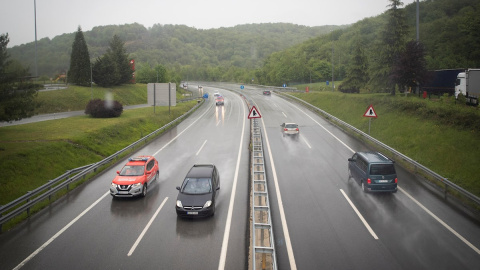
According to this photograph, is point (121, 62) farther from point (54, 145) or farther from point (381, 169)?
point (381, 169)

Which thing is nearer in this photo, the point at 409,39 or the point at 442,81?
the point at 442,81

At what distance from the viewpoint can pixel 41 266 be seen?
10.8 meters

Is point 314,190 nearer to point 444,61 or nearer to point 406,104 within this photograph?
point 406,104

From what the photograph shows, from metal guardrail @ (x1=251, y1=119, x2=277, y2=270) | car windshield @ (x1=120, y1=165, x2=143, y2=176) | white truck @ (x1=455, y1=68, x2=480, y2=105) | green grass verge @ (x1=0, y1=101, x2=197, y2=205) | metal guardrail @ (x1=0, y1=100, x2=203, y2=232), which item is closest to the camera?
metal guardrail @ (x1=251, y1=119, x2=277, y2=270)

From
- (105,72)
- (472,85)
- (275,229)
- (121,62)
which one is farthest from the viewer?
(121,62)

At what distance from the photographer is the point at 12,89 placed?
24672mm

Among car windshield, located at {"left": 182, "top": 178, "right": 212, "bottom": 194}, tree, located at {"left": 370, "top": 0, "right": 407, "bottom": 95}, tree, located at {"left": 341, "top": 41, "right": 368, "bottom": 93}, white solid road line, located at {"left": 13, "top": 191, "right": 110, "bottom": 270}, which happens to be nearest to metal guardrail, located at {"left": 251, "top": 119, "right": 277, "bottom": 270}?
car windshield, located at {"left": 182, "top": 178, "right": 212, "bottom": 194}

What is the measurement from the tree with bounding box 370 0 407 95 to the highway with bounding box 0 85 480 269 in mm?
29489

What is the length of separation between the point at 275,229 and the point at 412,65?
112ft

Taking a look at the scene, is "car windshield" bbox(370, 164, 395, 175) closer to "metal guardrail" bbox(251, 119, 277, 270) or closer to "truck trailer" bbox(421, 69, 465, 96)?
"metal guardrail" bbox(251, 119, 277, 270)

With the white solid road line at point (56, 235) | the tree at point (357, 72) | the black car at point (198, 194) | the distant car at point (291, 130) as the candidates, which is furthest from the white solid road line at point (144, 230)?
the tree at point (357, 72)

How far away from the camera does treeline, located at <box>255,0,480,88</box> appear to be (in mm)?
65125

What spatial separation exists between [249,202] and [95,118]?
31874mm

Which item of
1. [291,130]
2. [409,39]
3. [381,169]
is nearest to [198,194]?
[381,169]
